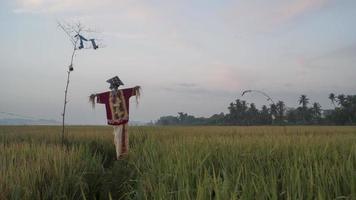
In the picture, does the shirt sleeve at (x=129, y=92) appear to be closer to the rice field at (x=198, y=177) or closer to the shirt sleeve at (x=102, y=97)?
the shirt sleeve at (x=102, y=97)

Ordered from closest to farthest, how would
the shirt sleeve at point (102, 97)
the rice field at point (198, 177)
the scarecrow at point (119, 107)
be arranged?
the rice field at point (198, 177), the scarecrow at point (119, 107), the shirt sleeve at point (102, 97)

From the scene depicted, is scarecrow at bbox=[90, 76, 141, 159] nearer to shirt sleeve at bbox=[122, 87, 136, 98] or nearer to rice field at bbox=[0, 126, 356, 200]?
shirt sleeve at bbox=[122, 87, 136, 98]

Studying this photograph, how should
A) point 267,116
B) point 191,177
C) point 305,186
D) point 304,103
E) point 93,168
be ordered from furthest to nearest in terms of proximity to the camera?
point 304,103
point 267,116
point 93,168
point 191,177
point 305,186

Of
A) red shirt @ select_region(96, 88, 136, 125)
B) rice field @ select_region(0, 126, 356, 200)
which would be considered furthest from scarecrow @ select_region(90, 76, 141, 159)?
rice field @ select_region(0, 126, 356, 200)

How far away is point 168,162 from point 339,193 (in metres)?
2.21

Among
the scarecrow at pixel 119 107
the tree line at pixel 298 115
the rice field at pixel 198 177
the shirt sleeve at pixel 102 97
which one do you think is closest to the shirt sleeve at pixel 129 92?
the scarecrow at pixel 119 107

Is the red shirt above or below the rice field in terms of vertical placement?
above

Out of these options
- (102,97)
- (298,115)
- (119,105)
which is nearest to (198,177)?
(119,105)

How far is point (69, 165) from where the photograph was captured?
18.5 ft

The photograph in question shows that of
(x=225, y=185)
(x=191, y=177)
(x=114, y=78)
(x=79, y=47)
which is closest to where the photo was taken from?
(x=225, y=185)

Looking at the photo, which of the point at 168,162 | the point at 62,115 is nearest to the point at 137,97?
the point at 62,115

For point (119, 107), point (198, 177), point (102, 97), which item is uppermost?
point (102, 97)

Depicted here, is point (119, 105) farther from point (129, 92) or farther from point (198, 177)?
point (198, 177)

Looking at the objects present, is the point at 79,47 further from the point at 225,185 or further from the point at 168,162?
the point at 225,185
